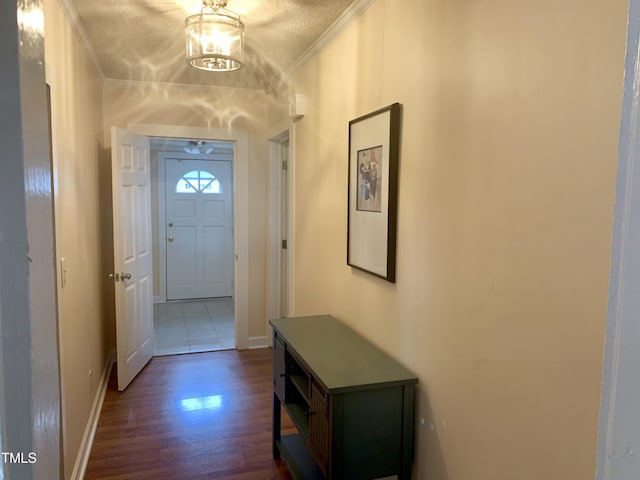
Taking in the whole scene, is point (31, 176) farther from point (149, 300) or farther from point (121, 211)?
point (149, 300)

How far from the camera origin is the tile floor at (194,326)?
464 centimetres

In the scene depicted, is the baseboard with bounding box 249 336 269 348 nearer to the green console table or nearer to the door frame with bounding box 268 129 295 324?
the door frame with bounding box 268 129 295 324

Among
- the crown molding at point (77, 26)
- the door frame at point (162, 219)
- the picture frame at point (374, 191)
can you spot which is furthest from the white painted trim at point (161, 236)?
the picture frame at point (374, 191)

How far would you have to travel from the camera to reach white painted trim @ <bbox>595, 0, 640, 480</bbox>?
496mm

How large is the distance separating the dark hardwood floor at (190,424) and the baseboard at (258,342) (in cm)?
35

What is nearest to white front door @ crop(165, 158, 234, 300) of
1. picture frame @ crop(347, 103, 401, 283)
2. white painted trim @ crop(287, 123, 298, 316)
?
white painted trim @ crop(287, 123, 298, 316)

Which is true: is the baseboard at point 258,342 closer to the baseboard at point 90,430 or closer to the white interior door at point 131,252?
the white interior door at point 131,252

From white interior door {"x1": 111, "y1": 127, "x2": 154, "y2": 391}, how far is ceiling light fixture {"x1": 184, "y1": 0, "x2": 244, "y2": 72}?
1.50 meters

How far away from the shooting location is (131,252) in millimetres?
3797

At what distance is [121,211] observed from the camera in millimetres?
3572

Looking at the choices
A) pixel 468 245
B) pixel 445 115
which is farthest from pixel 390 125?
pixel 468 245

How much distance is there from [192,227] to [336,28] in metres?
4.40

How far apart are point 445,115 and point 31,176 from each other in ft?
4.74

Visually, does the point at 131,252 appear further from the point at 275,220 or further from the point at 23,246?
the point at 23,246
